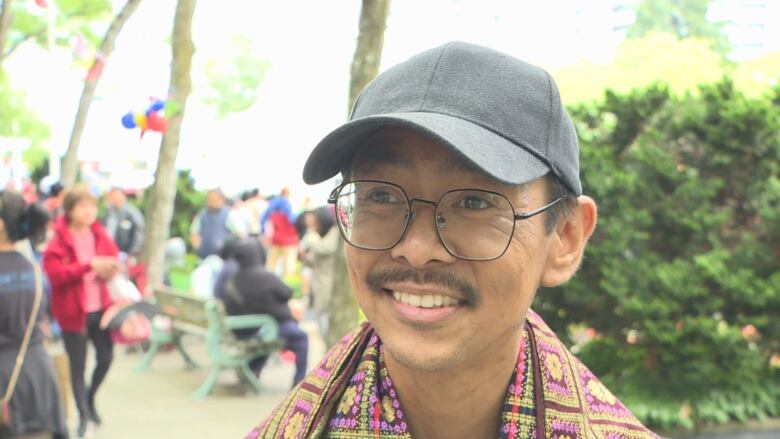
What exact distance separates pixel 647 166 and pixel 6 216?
4465 millimetres

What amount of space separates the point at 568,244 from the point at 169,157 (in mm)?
10571

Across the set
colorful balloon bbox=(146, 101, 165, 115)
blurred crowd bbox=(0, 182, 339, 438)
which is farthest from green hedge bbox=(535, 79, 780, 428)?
colorful balloon bbox=(146, 101, 165, 115)

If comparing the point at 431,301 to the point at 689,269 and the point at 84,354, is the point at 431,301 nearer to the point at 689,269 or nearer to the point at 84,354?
the point at 689,269

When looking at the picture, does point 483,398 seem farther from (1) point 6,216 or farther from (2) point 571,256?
(1) point 6,216

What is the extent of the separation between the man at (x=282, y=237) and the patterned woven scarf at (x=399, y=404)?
14.1m

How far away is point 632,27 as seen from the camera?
173ft

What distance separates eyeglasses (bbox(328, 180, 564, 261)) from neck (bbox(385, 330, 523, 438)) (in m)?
0.26

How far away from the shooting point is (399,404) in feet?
6.26

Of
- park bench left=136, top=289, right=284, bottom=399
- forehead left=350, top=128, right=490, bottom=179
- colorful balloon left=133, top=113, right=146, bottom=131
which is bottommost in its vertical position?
park bench left=136, top=289, right=284, bottom=399

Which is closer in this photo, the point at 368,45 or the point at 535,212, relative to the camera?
the point at 535,212

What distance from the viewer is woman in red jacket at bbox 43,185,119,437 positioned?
710 cm

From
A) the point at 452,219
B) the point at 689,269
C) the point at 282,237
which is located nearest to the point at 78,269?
the point at 689,269

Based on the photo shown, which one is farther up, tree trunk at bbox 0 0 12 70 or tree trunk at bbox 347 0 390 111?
tree trunk at bbox 0 0 12 70

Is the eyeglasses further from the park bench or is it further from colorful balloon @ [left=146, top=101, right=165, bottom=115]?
colorful balloon @ [left=146, top=101, right=165, bottom=115]
